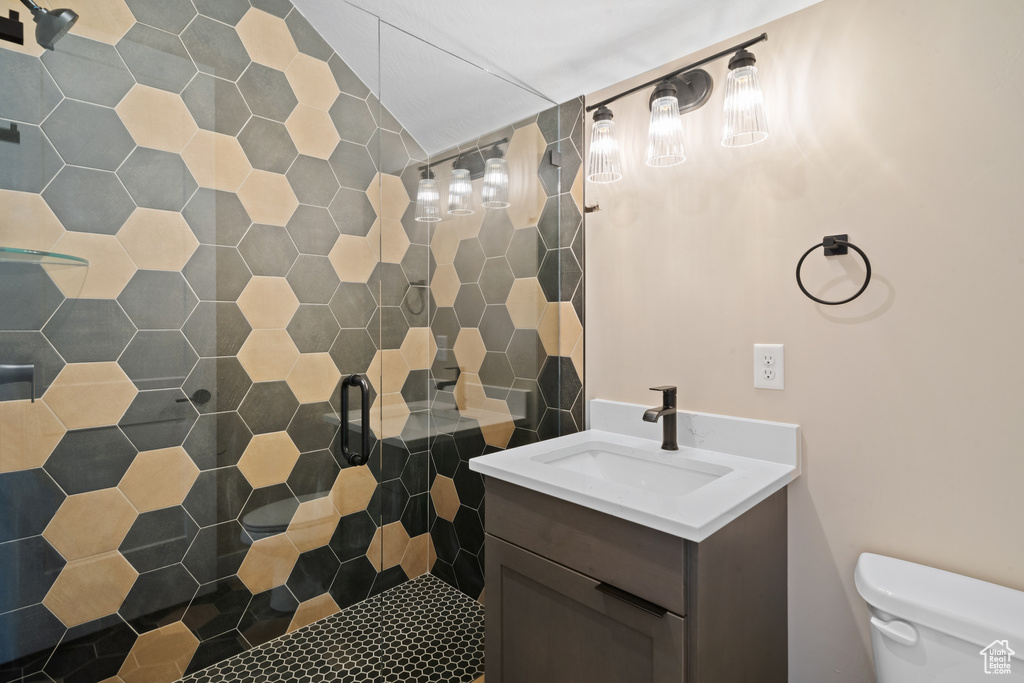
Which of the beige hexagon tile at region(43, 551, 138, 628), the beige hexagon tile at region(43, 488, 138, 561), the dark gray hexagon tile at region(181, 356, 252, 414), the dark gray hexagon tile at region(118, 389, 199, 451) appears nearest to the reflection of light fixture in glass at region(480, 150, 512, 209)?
the dark gray hexagon tile at region(181, 356, 252, 414)

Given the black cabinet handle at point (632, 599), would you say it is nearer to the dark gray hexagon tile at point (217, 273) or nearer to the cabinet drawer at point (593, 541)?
the cabinet drawer at point (593, 541)

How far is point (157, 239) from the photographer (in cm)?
120

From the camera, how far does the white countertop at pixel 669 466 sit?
1.04m

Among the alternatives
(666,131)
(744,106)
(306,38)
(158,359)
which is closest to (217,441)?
(158,359)

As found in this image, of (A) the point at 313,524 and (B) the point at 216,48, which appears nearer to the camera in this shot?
(B) the point at 216,48

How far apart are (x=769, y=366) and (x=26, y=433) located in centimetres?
186

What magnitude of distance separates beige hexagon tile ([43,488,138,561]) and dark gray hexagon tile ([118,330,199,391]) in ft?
0.90

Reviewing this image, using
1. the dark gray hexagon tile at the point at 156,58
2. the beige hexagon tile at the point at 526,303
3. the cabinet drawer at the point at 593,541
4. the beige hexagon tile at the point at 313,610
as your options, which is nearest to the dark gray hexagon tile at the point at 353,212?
the dark gray hexagon tile at the point at 156,58

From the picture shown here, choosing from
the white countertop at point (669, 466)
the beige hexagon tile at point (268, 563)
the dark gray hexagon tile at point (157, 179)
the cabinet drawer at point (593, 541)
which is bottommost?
the beige hexagon tile at point (268, 563)

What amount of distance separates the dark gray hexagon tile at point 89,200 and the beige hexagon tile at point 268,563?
2.97ft

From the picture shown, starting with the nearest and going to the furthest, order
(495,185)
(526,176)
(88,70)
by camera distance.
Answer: (88,70) < (495,185) < (526,176)

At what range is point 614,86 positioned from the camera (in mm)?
1840

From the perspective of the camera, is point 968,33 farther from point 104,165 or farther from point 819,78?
point 104,165

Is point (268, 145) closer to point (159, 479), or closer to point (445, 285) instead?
point (445, 285)
